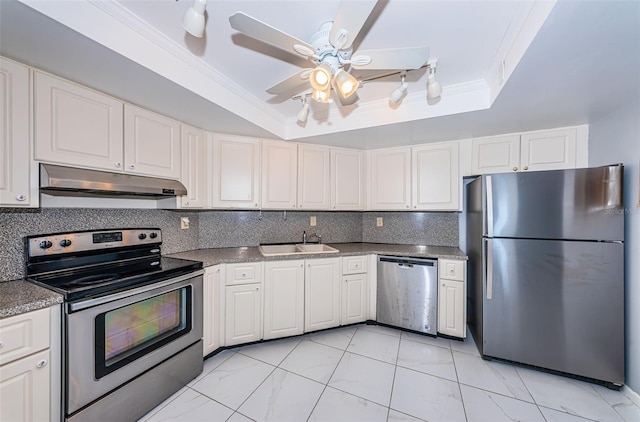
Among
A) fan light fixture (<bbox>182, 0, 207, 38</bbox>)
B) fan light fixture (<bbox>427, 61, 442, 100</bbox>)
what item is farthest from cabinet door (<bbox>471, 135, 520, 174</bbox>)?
fan light fixture (<bbox>182, 0, 207, 38</bbox>)

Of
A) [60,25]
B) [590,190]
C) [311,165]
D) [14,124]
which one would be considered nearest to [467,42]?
[590,190]

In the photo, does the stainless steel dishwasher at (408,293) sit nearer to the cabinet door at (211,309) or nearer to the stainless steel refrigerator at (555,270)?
the stainless steel refrigerator at (555,270)

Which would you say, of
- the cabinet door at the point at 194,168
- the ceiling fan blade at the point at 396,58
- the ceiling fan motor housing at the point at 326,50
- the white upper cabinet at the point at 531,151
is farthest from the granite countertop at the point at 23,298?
the white upper cabinet at the point at 531,151

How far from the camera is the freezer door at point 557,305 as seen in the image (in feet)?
5.96

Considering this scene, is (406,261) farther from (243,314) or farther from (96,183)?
(96,183)

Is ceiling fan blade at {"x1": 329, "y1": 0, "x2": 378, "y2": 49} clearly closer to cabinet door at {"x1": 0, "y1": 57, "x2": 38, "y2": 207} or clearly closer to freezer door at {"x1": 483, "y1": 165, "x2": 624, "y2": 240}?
cabinet door at {"x1": 0, "y1": 57, "x2": 38, "y2": 207}

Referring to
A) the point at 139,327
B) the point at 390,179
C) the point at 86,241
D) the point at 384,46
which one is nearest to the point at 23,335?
the point at 139,327

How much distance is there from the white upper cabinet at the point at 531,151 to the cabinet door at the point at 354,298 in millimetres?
1617

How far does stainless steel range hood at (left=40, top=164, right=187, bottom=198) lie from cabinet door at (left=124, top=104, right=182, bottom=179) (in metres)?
0.08

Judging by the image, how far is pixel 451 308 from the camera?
2.47 metres

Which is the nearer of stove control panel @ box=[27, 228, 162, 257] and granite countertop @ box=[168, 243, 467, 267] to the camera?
stove control panel @ box=[27, 228, 162, 257]

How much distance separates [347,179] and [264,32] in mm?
2118

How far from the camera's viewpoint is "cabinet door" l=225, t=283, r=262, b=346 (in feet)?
7.45

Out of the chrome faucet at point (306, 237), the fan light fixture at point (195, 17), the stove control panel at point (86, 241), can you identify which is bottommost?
the chrome faucet at point (306, 237)
